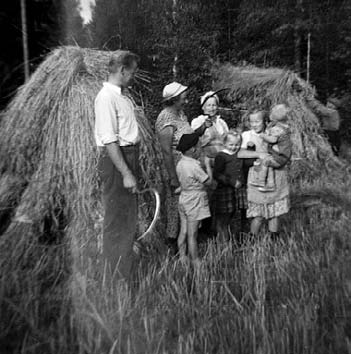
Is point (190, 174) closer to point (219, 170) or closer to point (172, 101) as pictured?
point (219, 170)

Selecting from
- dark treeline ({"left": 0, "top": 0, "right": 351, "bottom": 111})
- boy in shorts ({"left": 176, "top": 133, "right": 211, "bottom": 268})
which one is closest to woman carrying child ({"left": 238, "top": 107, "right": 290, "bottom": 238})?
boy in shorts ({"left": 176, "top": 133, "right": 211, "bottom": 268})

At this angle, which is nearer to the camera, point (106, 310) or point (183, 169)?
point (106, 310)

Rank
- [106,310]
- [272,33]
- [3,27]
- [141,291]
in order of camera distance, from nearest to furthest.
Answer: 1. [3,27]
2. [106,310]
3. [141,291]
4. [272,33]

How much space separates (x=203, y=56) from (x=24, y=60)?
6561 millimetres

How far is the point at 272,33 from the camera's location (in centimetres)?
1708

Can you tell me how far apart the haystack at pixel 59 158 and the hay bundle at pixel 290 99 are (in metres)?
→ 4.57

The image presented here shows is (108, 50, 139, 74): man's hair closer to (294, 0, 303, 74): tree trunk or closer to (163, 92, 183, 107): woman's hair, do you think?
(163, 92, 183, 107): woman's hair

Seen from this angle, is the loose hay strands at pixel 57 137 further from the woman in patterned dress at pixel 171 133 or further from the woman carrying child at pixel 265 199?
the woman carrying child at pixel 265 199

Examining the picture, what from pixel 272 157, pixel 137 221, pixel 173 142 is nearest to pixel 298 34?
pixel 272 157

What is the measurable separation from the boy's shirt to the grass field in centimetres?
70

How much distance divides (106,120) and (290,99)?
6424mm

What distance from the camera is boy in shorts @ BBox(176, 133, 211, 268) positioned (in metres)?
3.84

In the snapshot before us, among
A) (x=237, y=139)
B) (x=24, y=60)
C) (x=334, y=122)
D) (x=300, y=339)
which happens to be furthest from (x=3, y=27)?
(x=334, y=122)

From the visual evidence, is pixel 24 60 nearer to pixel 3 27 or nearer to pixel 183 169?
pixel 3 27
